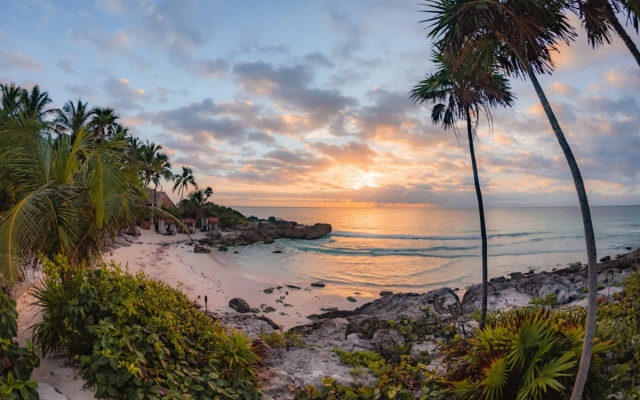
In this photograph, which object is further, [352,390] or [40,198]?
[40,198]

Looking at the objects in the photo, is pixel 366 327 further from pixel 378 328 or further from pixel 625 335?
pixel 625 335

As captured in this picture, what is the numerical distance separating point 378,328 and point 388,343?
4.11 ft

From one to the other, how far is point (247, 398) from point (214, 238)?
150 ft

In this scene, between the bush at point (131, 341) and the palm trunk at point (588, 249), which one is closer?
the palm trunk at point (588, 249)

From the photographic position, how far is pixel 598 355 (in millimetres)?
5355

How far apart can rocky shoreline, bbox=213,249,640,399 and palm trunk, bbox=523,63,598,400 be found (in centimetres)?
334

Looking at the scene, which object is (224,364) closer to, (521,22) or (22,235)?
(22,235)

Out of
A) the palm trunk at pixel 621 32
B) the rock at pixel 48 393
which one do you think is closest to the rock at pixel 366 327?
the rock at pixel 48 393

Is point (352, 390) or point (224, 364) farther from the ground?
point (224, 364)

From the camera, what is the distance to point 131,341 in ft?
17.7

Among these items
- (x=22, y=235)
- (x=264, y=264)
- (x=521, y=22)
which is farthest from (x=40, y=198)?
(x=264, y=264)

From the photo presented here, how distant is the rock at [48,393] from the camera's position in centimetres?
459

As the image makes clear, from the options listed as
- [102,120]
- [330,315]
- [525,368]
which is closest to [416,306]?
[330,315]

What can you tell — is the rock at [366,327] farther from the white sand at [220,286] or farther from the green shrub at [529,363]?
the white sand at [220,286]
